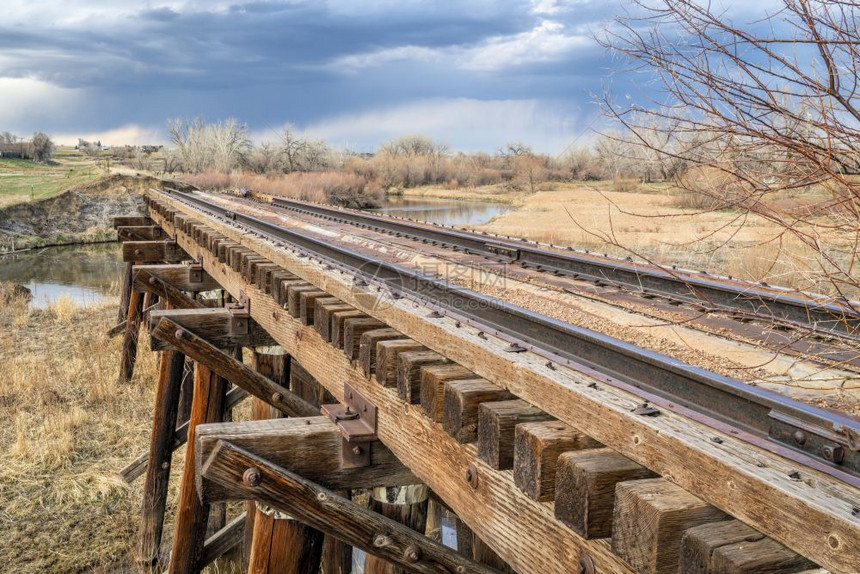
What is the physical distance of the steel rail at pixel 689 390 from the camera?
5.32ft

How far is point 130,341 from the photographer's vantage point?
1059 cm

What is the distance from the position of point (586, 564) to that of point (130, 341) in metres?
10.1

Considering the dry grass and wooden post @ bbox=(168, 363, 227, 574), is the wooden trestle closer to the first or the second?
wooden post @ bbox=(168, 363, 227, 574)

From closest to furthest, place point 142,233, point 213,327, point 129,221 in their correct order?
point 213,327
point 142,233
point 129,221

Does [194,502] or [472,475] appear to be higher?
[472,475]

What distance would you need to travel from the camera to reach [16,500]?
729 cm

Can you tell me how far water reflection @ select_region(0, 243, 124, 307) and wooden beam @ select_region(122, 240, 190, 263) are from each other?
861 cm

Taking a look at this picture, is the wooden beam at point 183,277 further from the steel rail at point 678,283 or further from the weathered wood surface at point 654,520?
the weathered wood surface at point 654,520

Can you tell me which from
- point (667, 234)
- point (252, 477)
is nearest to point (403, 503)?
point (252, 477)

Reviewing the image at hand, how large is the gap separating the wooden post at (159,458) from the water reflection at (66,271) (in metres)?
12.7

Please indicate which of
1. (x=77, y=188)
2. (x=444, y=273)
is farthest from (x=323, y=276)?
(x=77, y=188)

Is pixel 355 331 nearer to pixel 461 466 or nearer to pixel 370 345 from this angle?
pixel 370 345

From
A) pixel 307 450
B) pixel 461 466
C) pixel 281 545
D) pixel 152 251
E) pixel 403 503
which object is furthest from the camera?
pixel 152 251

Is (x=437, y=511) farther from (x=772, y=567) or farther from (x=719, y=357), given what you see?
(x=772, y=567)
